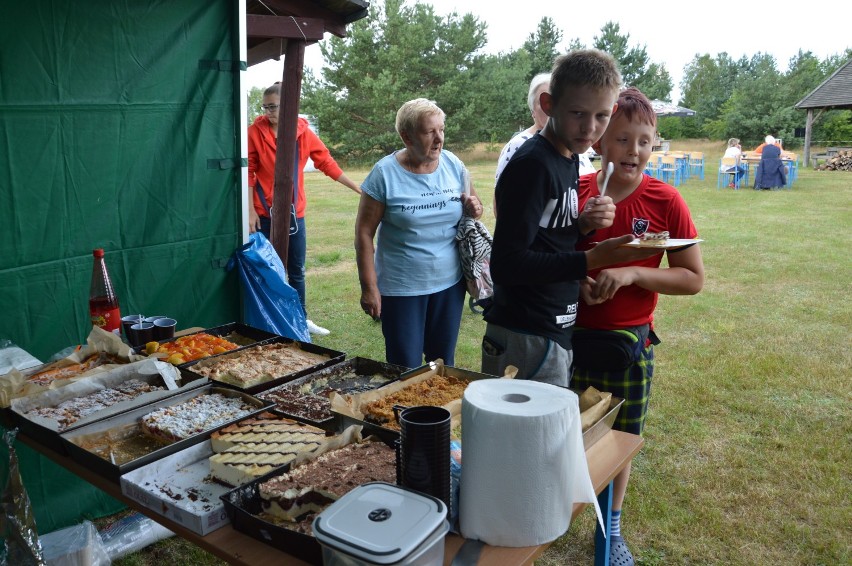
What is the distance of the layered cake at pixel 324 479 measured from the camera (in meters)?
1.39

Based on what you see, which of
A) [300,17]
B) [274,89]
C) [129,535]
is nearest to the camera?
[129,535]

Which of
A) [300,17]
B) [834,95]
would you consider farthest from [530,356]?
[834,95]

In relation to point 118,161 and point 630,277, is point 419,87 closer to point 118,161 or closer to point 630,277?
point 118,161

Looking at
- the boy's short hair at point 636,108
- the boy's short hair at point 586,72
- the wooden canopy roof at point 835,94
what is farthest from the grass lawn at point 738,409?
the wooden canopy roof at point 835,94

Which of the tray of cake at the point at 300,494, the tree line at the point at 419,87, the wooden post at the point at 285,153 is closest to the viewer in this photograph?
the tray of cake at the point at 300,494

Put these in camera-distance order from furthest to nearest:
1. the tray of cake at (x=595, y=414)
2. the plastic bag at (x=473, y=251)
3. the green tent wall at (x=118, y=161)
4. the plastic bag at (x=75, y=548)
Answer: the plastic bag at (x=473, y=251)
the green tent wall at (x=118, y=161)
the plastic bag at (x=75, y=548)
the tray of cake at (x=595, y=414)

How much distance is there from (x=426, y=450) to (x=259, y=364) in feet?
4.09

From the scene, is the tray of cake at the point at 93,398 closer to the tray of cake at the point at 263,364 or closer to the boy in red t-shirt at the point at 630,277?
the tray of cake at the point at 263,364

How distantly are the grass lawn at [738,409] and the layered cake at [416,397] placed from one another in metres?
1.10

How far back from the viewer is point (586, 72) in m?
1.78

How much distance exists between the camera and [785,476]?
3322 millimetres

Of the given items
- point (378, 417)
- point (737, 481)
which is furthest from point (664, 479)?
point (378, 417)

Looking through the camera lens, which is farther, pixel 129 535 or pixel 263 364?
pixel 129 535

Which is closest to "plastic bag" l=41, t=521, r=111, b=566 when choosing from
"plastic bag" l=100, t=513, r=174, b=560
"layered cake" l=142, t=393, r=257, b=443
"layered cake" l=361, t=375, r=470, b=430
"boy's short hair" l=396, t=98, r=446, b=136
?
"plastic bag" l=100, t=513, r=174, b=560
